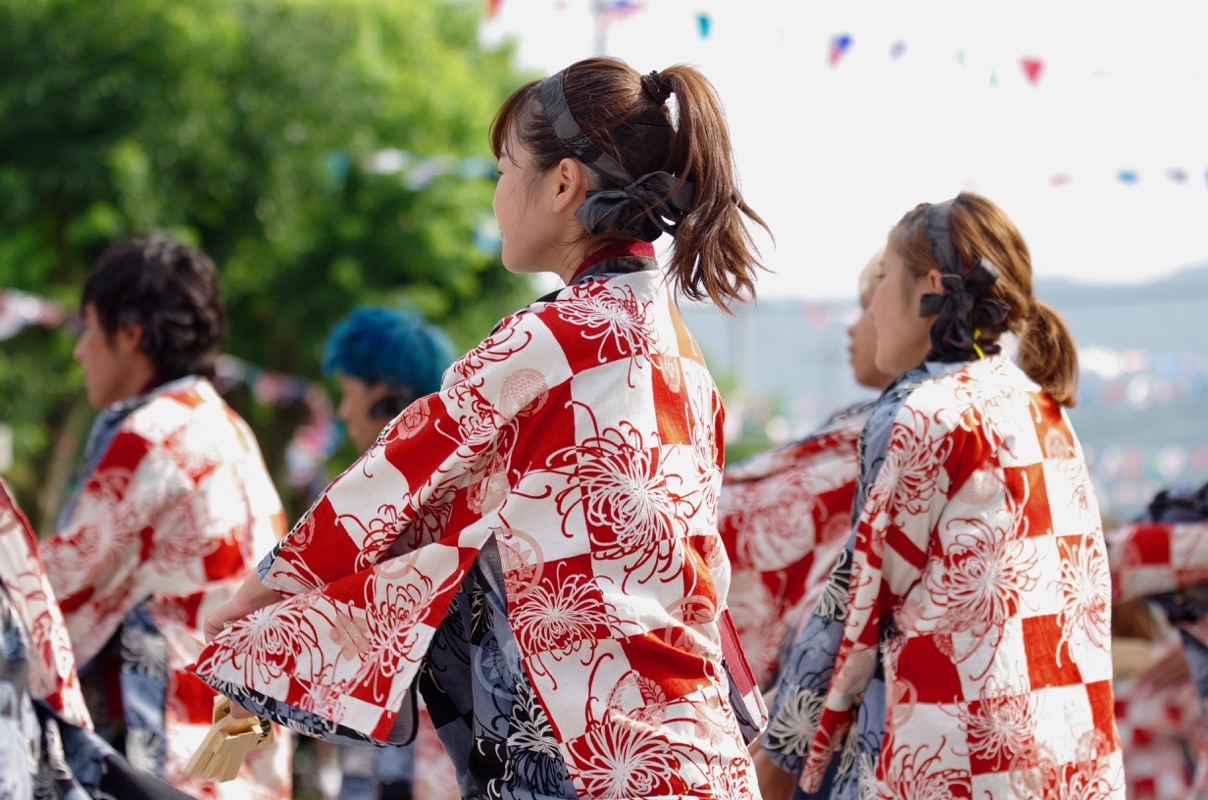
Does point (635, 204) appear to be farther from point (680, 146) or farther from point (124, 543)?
point (124, 543)

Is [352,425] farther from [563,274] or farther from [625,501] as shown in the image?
[625,501]

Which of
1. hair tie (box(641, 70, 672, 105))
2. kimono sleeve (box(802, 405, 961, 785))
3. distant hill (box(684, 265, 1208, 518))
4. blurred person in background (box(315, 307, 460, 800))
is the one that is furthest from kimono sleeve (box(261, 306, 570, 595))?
distant hill (box(684, 265, 1208, 518))

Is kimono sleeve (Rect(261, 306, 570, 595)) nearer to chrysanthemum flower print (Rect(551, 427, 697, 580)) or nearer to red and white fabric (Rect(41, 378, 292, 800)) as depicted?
chrysanthemum flower print (Rect(551, 427, 697, 580))

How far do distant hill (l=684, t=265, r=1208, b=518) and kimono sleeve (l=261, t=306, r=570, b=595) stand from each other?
5.35m

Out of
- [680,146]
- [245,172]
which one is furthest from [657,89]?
[245,172]

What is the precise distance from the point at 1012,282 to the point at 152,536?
182 cm

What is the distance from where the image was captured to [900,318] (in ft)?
8.27

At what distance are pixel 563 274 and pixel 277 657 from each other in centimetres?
62

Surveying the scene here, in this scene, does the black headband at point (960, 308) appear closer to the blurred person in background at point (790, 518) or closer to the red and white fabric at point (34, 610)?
the blurred person in background at point (790, 518)

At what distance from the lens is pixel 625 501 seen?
163 centimetres

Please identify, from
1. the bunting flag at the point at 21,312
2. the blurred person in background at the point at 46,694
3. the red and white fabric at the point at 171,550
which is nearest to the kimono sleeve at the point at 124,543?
the red and white fabric at the point at 171,550

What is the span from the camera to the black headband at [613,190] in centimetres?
175

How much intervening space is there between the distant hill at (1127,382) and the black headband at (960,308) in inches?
180

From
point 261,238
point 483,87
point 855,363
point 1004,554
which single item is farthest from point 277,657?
point 483,87
